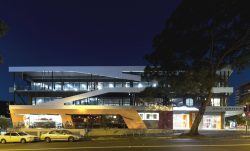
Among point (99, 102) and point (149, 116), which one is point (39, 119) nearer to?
point (99, 102)

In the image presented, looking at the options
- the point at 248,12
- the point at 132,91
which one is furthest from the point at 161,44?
the point at 132,91

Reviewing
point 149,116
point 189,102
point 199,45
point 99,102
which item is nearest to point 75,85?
point 99,102

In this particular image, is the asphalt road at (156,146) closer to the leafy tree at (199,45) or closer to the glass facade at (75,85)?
the leafy tree at (199,45)

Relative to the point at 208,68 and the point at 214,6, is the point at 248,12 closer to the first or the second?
the point at 214,6

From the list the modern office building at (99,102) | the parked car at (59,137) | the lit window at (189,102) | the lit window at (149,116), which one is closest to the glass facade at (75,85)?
the modern office building at (99,102)

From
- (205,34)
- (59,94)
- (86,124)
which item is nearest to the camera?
(205,34)

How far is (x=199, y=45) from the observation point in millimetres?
48438

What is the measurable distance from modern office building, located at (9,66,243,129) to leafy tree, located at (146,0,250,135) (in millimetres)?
14863

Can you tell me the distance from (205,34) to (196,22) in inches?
66.6

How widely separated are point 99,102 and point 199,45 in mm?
32374

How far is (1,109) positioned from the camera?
4483 inches

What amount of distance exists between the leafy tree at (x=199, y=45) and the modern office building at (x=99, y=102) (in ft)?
48.8

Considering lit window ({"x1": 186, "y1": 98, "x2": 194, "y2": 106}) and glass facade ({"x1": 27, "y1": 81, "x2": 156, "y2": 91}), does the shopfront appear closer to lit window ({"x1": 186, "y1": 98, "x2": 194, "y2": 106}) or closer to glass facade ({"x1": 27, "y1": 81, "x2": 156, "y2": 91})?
glass facade ({"x1": 27, "y1": 81, "x2": 156, "y2": 91})

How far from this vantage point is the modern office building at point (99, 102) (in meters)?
69.2
